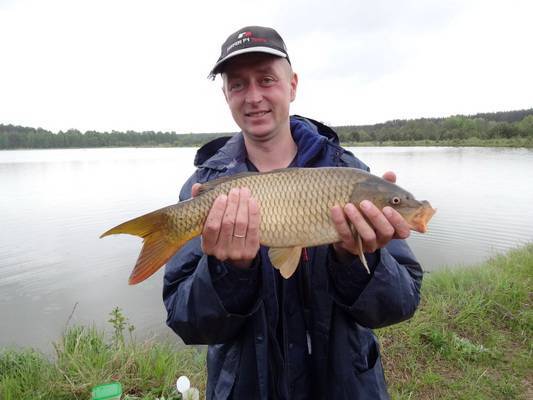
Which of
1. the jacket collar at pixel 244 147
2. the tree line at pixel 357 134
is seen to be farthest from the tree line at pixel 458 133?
the jacket collar at pixel 244 147

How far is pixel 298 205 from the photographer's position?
4.67ft

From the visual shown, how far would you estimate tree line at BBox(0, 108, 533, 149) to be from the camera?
4069cm

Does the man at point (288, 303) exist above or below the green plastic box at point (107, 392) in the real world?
above

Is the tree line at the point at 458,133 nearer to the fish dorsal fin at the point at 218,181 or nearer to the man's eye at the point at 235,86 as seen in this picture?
the man's eye at the point at 235,86

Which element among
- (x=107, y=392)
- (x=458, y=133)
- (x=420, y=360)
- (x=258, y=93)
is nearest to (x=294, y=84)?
(x=258, y=93)

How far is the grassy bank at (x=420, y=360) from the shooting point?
2.40 metres

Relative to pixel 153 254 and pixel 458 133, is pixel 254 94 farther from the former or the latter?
pixel 458 133

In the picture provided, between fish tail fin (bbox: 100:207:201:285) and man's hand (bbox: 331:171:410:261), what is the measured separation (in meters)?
0.53

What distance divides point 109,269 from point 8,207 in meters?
5.71

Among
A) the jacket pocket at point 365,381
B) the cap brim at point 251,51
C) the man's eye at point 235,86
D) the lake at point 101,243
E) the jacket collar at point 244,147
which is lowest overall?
the lake at point 101,243

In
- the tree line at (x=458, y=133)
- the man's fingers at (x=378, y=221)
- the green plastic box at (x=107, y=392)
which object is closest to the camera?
the man's fingers at (x=378, y=221)

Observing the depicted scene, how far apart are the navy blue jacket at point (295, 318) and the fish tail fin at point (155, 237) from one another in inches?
4.6

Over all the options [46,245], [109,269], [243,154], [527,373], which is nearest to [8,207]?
[46,245]

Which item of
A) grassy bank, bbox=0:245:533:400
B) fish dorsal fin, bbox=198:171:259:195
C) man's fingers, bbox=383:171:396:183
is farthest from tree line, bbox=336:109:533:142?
fish dorsal fin, bbox=198:171:259:195
